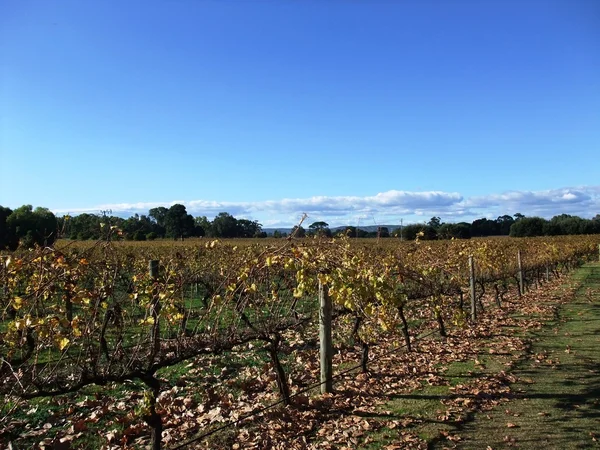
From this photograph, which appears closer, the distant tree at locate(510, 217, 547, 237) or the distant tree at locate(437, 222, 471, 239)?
the distant tree at locate(437, 222, 471, 239)

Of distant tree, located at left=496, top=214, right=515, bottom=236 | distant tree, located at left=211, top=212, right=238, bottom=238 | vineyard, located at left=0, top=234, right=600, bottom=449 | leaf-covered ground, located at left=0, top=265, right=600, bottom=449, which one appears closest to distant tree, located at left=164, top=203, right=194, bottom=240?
distant tree, located at left=211, top=212, right=238, bottom=238

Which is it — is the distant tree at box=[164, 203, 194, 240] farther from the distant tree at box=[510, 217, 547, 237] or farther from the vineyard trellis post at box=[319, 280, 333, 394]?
the distant tree at box=[510, 217, 547, 237]

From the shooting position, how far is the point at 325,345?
19.8 feet

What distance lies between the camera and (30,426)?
210 inches

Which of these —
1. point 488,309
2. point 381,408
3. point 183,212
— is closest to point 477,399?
point 381,408

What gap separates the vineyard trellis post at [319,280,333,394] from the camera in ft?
19.6

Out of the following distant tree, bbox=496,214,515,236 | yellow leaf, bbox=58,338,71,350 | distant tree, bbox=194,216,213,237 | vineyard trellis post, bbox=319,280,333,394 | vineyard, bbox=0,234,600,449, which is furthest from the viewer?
distant tree, bbox=496,214,515,236

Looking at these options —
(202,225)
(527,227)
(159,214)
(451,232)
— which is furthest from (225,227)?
(527,227)

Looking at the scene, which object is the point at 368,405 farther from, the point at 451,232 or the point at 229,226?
the point at 229,226

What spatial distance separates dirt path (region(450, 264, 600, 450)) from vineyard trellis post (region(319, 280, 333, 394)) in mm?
1758

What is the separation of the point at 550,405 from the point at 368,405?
85.2 inches

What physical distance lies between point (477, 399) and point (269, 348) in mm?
2666

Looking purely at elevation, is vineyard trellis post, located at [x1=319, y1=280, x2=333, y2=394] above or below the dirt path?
above

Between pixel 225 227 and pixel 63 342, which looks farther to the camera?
pixel 225 227
